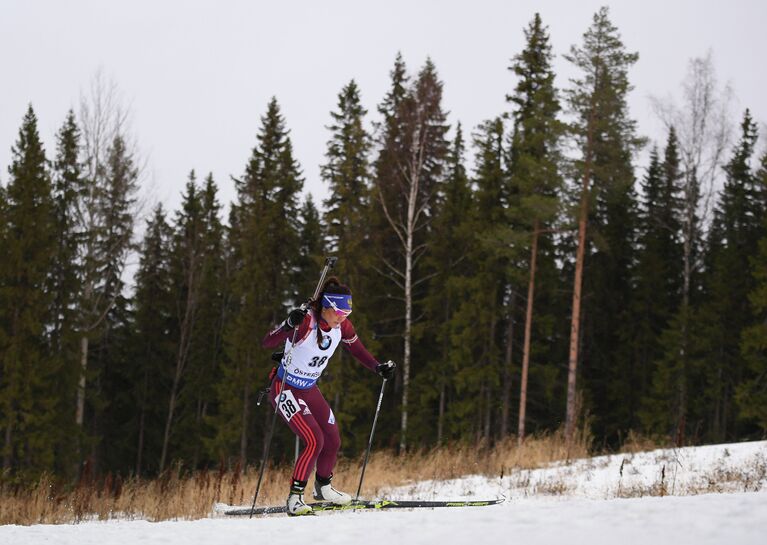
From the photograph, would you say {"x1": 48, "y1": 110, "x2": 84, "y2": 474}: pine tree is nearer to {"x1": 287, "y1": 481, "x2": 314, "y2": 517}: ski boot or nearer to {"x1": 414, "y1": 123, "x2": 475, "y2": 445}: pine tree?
{"x1": 414, "y1": 123, "x2": 475, "y2": 445}: pine tree

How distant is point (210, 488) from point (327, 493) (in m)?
1.82

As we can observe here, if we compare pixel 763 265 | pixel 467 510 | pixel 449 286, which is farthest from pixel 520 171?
pixel 467 510

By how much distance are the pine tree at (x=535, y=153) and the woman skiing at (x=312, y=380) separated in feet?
61.1

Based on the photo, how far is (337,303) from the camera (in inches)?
255

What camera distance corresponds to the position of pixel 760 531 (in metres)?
2.96

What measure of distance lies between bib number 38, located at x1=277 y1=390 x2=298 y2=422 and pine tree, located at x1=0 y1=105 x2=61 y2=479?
19543mm

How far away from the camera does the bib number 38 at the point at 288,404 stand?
258 inches

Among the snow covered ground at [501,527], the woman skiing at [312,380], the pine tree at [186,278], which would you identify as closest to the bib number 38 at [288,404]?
the woman skiing at [312,380]

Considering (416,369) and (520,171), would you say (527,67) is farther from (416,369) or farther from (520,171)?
(416,369)

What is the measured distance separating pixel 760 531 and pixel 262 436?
3381cm

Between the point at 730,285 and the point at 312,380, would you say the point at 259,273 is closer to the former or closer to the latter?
the point at 730,285

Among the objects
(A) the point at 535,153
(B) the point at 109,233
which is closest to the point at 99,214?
(B) the point at 109,233

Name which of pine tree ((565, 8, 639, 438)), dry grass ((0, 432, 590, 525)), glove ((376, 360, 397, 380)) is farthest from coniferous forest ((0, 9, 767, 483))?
glove ((376, 360, 397, 380))

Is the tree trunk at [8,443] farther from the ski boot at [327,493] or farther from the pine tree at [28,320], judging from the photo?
the ski boot at [327,493]
